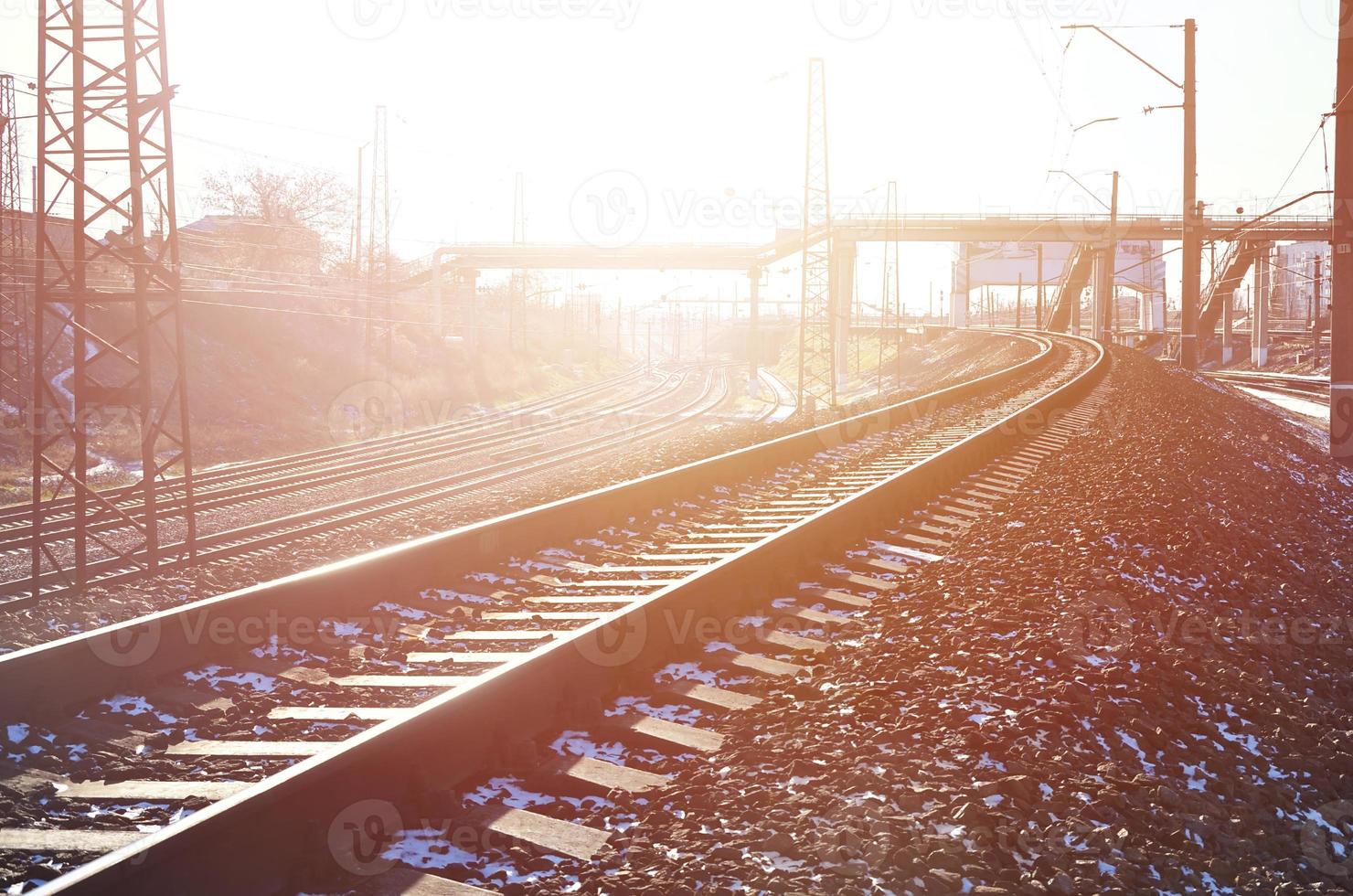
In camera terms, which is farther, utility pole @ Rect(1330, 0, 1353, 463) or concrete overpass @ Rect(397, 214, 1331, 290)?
concrete overpass @ Rect(397, 214, 1331, 290)

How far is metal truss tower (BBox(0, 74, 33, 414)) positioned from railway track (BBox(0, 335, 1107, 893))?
79.0 ft

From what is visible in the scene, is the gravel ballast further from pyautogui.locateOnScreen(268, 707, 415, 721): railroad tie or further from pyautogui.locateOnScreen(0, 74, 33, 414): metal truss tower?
pyautogui.locateOnScreen(0, 74, 33, 414): metal truss tower

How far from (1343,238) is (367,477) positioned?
18.0 m

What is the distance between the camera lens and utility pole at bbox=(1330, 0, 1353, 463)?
50.6 ft

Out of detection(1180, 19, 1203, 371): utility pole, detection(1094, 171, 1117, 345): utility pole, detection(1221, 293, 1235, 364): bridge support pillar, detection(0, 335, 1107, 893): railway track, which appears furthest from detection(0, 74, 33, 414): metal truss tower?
detection(1221, 293, 1235, 364): bridge support pillar

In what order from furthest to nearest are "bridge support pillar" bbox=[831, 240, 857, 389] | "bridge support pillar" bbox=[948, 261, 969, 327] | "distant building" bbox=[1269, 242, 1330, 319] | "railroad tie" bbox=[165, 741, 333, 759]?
"bridge support pillar" bbox=[948, 261, 969, 327] < "distant building" bbox=[1269, 242, 1330, 319] < "bridge support pillar" bbox=[831, 240, 857, 389] < "railroad tie" bbox=[165, 741, 333, 759]

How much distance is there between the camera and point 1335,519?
12.8m

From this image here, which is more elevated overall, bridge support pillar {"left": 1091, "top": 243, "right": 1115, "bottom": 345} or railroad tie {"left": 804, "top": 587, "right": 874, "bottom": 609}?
bridge support pillar {"left": 1091, "top": 243, "right": 1115, "bottom": 345}

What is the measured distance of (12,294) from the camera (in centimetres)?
3072

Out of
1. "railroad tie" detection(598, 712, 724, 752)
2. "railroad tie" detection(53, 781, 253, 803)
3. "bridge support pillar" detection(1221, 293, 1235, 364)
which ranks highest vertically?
"bridge support pillar" detection(1221, 293, 1235, 364)

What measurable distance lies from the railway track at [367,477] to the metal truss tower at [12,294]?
8.84m

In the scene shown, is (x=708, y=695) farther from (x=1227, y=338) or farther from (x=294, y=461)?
(x=1227, y=338)

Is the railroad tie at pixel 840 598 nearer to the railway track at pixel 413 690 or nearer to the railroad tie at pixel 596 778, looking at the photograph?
the railway track at pixel 413 690

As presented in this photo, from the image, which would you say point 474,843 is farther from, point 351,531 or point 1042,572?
point 351,531
